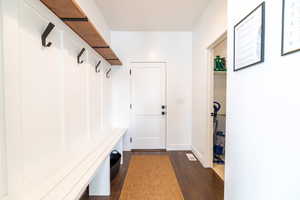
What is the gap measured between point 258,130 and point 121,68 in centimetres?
328

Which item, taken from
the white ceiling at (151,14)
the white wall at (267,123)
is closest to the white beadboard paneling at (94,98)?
the white ceiling at (151,14)

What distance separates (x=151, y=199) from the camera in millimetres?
2027

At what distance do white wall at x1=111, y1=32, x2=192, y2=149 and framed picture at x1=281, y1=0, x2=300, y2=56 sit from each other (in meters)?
3.05

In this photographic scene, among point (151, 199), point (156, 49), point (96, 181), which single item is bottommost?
point (151, 199)

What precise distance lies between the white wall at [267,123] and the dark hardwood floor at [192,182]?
899mm

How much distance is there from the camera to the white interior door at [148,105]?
12.8 feet

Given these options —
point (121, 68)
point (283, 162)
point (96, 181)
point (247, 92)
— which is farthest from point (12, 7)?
point (121, 68)

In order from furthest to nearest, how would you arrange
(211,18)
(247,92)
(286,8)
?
(211,18) → (247,92) → (286,8)

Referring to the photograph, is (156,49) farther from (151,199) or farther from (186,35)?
(151,199)

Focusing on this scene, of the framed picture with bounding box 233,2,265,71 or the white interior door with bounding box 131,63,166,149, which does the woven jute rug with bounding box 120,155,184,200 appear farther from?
the framed picture with bounding box 233,2,265,71

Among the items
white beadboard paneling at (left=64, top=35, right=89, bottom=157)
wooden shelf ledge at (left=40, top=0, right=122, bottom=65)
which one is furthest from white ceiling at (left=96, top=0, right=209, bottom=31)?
white beadboard paneling at (left=64, top=35, right=89, bottom=157)

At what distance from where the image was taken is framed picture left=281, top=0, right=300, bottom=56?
766mm

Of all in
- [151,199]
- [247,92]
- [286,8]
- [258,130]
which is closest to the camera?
[286,8]

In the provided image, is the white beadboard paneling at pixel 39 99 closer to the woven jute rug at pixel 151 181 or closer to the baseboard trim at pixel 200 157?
the woven jute rug at pixel 151 181
